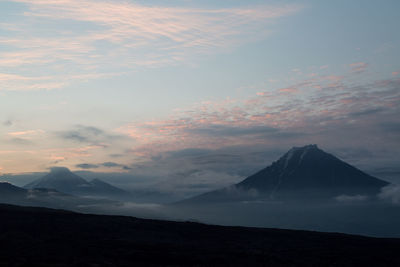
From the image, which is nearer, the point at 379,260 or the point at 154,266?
the point at 154,266

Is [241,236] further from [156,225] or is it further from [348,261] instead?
[348,261]

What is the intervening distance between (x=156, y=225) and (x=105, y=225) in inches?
789

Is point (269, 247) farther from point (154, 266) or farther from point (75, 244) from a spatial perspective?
point (75, 244)

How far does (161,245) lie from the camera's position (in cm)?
12400

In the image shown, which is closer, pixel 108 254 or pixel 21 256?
pixel 21 256

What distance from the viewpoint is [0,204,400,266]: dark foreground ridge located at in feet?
325

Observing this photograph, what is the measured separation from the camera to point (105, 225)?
513 feet

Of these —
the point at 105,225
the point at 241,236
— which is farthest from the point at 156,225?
the point at 241,236

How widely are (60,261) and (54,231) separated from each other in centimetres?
5044

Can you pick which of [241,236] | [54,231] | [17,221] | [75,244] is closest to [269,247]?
[241,236]

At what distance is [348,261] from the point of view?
352 ft

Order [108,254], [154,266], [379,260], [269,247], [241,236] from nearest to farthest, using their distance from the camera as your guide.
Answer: [154,266], [108,254], [379,260], [269,247], [241,236]

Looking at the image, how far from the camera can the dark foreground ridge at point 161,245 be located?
99000 millimetres

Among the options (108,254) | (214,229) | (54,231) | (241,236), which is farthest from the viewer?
(214,229)
